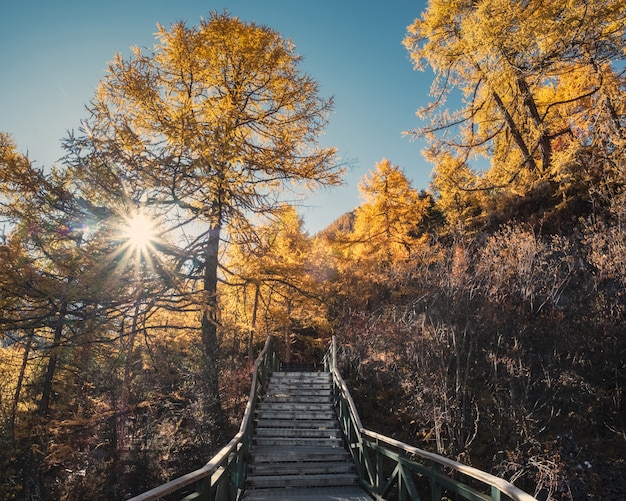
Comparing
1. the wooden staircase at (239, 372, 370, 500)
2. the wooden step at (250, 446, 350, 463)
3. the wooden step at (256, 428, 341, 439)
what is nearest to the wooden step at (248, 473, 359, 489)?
the wooden staircase at (239, 372, 370, 500)

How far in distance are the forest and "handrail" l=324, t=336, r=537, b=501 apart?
141 cm

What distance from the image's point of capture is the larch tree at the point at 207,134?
316 inches

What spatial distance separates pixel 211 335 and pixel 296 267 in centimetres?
300

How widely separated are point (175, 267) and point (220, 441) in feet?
14.1

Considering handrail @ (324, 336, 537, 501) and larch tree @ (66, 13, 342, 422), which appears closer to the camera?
handrail @ (324, 336, 537, 501)

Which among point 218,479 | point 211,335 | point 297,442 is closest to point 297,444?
point 297,442

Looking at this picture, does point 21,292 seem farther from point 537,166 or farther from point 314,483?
point 537,166

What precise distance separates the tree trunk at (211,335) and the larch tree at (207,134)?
1.2 inches

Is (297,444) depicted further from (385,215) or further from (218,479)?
(385,215)

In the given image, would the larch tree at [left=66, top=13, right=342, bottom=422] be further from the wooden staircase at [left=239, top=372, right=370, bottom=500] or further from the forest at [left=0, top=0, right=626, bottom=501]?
the wooden staircase at [left=239, top=372, right=370, bottom=500]

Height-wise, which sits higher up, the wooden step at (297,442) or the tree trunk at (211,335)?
the tree trunk at (211,335)

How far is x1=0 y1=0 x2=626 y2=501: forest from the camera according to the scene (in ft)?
23.9

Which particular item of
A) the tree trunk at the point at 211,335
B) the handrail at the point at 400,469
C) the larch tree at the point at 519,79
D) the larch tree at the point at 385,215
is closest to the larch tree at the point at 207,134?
the tree trunk at the point at 211,335

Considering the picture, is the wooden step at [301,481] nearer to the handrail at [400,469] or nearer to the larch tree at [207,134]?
the handrail at [400,469]
